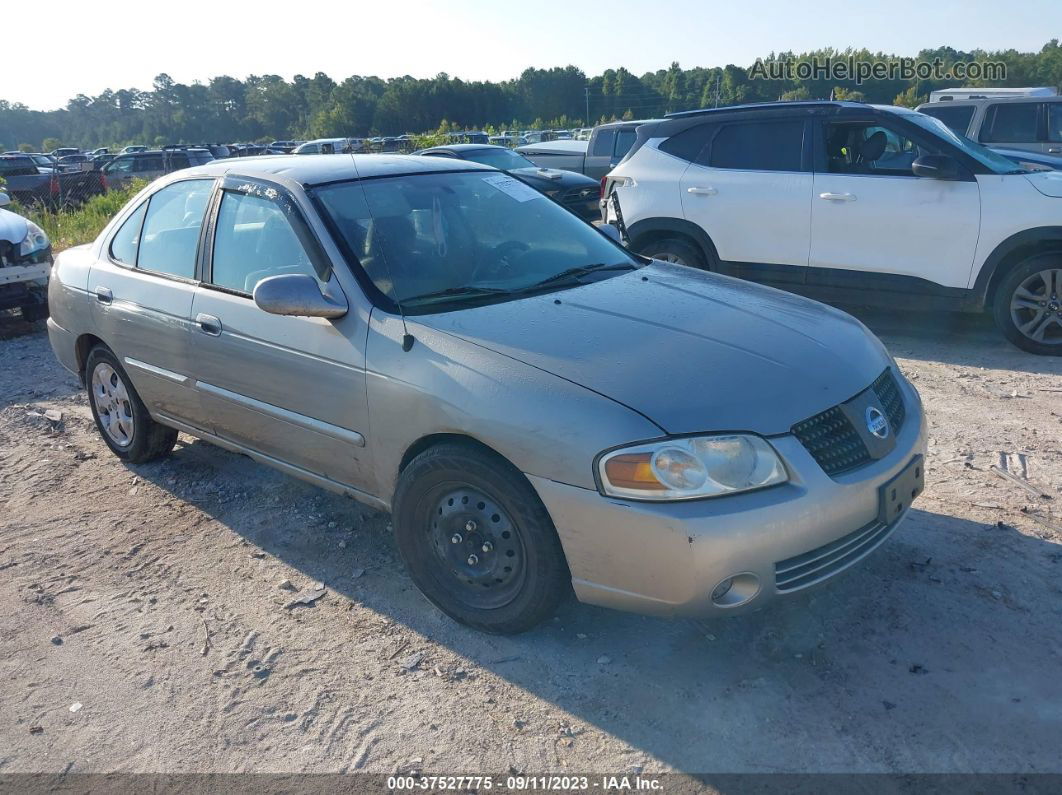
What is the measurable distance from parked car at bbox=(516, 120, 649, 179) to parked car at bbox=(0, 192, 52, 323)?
32.2 feet

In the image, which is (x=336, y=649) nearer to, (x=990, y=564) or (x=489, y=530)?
(x=489, y=530)

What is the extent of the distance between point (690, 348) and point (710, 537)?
2.59 feet

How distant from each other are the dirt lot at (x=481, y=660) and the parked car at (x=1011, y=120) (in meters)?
10.00

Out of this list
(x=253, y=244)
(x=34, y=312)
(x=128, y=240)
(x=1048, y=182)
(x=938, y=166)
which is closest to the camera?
(x=253, y=244)

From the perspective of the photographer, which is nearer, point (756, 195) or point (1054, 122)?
point (756, 195)

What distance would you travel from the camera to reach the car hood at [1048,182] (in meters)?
6.41

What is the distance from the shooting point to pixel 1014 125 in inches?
505

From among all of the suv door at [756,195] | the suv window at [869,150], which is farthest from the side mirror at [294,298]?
the suv window at [869,150]

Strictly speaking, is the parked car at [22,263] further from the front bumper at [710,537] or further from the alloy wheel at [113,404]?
the front bumper at [710,537]

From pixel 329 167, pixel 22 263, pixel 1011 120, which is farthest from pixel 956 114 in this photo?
pixel 22 263

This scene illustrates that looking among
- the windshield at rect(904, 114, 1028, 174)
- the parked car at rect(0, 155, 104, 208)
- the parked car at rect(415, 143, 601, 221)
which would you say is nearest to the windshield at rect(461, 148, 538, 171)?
the parked car at rect(415, 143, 601, 221)

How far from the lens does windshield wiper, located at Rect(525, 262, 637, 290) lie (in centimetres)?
390

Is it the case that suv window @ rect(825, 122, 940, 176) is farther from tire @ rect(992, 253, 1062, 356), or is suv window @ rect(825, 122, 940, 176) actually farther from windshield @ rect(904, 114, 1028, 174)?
tire @ rect(992, 253, 1062, 356)

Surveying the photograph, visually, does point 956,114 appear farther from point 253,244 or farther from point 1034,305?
point 253,244
